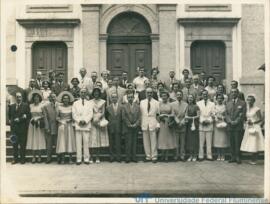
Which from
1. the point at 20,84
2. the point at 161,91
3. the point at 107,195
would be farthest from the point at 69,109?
the point at 20,84

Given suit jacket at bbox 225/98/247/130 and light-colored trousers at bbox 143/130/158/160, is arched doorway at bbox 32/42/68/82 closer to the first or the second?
light-colored trousers at bbox 143/130/158/160

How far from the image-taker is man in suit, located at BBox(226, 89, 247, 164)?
9.08 metres

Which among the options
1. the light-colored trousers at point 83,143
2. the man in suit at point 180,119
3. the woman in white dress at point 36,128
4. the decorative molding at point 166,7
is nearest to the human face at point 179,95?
the man in suit at point 180,119

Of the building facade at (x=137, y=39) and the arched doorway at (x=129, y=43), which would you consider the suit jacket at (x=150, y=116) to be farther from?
the arched doorway at (x=129, y=43)

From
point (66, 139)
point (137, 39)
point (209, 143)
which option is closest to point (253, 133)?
point (209, 143)

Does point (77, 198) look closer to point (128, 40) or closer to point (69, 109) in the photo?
point (69, 109)

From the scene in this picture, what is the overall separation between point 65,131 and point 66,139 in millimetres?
165

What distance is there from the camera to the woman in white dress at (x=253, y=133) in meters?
8.92

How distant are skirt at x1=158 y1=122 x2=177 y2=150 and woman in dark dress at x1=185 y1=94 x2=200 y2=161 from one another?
1.20ft

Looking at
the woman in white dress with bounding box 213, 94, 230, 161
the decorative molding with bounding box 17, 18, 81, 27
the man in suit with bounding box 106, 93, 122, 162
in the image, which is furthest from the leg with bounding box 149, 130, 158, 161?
the decorative molding with bounding box 17, 18, 81, 27

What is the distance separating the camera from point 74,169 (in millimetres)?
8273

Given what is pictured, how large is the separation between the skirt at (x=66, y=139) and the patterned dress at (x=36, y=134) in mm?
336

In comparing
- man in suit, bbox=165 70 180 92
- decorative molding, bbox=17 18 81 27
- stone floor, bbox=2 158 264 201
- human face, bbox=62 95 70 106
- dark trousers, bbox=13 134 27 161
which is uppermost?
decorative molding, bbox=17 18 81 27

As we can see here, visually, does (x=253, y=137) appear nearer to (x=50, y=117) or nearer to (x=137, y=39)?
(x=50, y=117)
